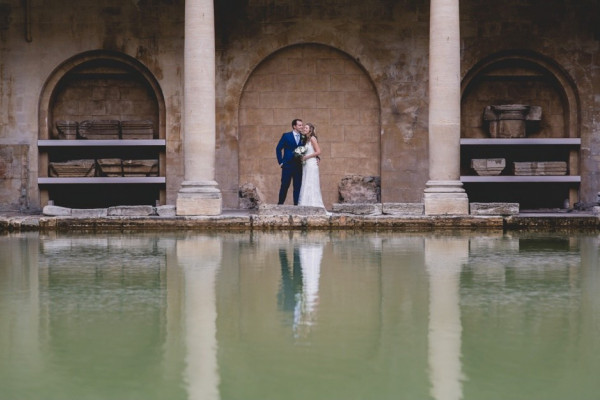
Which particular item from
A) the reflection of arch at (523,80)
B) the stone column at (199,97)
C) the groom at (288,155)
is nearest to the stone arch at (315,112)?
the reflection of arch at (523,80)

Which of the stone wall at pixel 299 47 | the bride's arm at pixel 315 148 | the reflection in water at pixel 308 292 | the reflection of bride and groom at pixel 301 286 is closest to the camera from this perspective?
the reflection in water at pixel 308 292

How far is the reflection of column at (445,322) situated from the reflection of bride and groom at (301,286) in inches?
36.1

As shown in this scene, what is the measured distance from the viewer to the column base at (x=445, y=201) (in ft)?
58.1

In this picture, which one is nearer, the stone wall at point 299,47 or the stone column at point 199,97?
the stone column at point 199,97

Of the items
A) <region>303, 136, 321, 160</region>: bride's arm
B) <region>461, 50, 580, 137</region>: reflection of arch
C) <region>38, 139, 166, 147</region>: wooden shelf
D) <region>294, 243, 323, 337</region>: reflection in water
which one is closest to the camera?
<region>294, 243, 323, 337</region>: reflection in water

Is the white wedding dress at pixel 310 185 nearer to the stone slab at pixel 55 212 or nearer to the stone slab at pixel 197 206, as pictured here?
the stone slab at pixel 197 206

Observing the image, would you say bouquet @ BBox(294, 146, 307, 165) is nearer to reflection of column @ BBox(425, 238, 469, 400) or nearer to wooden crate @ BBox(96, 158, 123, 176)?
wooden crate @ BBox(96, 158, 123, 176)

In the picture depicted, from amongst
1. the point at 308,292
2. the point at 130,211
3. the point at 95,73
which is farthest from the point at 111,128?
the point at 308,292

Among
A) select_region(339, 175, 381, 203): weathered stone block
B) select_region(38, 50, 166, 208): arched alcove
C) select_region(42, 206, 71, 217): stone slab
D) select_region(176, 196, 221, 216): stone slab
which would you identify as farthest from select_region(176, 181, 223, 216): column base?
select_region(339, 175, 381, 203): weathered stone block

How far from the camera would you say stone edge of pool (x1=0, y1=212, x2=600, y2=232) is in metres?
16.8

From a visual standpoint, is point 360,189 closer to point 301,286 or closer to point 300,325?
point 301,286

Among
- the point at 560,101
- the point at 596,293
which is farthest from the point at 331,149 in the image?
the point at 596,293

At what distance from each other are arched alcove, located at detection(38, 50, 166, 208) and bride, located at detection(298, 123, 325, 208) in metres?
4.54

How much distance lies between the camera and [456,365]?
208 inches
